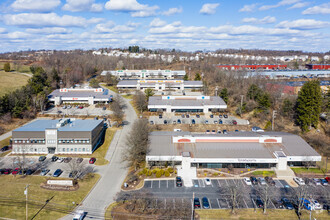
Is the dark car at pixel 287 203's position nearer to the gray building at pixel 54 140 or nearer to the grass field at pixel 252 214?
the grass field at pixel 252 214

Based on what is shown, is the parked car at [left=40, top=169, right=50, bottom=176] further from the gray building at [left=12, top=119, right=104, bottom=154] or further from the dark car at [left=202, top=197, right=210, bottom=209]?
the dark car at [left=202, top=197, right=210, bottom=209]

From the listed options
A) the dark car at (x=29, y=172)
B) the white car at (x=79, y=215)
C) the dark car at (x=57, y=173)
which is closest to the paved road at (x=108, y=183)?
the white car at (x=79, y=215)

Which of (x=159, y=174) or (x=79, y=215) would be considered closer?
(x=79, y=215)

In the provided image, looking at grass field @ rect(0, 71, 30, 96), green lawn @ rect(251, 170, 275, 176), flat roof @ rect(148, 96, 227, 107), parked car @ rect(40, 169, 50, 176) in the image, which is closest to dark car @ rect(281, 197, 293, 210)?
green lawn @ rect(251, 170, 275, 176)

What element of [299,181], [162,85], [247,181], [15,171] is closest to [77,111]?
[15,171]

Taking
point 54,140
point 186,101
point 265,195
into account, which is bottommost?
point 265,195

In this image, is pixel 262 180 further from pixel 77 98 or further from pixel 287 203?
pixel 77 98
